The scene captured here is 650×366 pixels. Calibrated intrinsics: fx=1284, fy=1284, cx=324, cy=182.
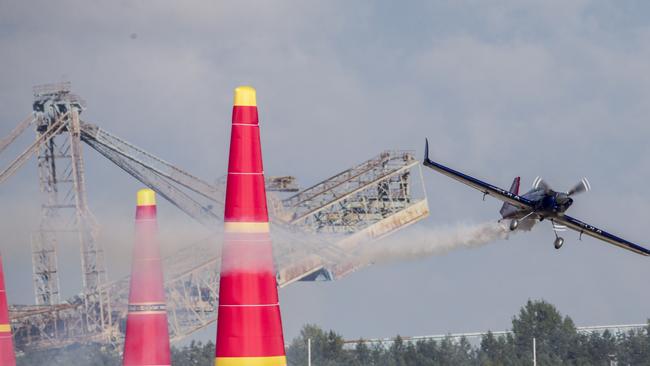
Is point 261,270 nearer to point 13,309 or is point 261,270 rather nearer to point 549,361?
point 13,309

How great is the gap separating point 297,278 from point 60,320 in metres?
11.3

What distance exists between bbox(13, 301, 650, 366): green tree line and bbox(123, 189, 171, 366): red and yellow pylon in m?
27.2

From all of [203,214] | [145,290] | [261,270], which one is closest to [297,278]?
[203,214]

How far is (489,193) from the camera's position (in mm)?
41781

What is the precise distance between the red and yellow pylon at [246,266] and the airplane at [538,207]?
16299 mm

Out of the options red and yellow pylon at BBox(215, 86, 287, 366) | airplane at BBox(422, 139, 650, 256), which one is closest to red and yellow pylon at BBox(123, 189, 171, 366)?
red and yellow pylon at BBox(215, 86, 287, 366)

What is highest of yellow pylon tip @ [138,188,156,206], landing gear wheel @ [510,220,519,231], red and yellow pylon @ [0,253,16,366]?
landing gear wheel @ [510,220,519,231]

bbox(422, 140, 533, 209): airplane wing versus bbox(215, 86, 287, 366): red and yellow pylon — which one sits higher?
bbox(422, 140, 533, 209): airplane wing

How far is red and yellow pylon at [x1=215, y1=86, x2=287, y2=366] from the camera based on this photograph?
22.5m

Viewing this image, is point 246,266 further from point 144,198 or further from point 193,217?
point 193,217

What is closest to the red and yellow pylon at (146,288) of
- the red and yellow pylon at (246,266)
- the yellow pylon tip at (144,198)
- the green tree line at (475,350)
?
the yellow pylon tip at (144,198)

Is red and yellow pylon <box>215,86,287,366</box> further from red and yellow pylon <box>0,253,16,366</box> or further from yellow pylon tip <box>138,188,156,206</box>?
red and yellow pylon <box>0,253,16,366</box>

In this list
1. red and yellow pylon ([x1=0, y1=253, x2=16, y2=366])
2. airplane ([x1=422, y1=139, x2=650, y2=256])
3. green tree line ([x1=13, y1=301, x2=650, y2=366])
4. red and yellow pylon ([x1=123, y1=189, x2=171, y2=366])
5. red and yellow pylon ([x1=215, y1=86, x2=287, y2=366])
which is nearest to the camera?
red and yellow pylon ([x1=215, y1=86, x2=287, y2=366])

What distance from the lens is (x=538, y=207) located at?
40406mm
